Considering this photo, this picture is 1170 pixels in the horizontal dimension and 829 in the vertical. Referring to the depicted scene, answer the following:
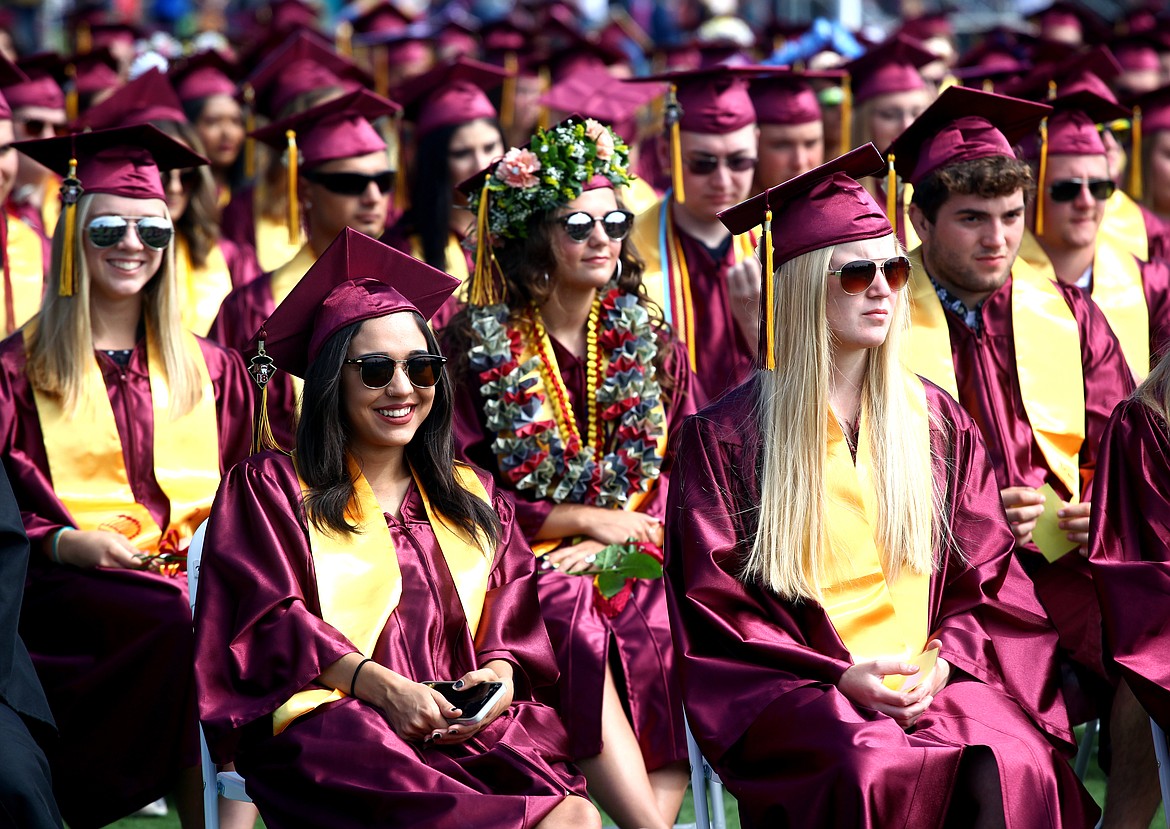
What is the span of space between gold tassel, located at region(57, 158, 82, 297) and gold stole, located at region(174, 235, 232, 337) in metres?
1.54

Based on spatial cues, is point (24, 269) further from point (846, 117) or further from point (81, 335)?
point (846, 117)

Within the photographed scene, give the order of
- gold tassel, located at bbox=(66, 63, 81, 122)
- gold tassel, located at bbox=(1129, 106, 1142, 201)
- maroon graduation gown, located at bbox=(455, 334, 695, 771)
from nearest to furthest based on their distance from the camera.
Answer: maroon graduation gown, located at bbox=(455, 334, 695, 771), gold tassel, located at bbox=(1129, 106, 1142, 201), gold tassel, located at bbox=(66, 63, 81, 122)

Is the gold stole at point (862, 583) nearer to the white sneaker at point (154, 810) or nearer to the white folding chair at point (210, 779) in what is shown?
the white folding chair at point (210, 779)

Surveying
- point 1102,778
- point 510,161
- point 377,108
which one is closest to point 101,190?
point 510,161

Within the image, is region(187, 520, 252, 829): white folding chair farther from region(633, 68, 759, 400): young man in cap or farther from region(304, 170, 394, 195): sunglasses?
region(304, 170, 394, 195): sunglasses

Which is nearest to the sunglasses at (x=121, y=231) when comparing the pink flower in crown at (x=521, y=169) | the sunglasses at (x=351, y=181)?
the pink flower in crown at (x=521, y=169)

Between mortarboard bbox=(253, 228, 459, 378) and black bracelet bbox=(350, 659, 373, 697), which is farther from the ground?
mortarboard bbox=(253, 228, 459, 378)

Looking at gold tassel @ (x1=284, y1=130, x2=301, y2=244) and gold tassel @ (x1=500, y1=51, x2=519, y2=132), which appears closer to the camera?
gold tassel @ (x1=284, y1=130, x2=301, y2=244)

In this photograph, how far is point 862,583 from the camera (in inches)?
144

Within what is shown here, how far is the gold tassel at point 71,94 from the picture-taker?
8383 millimetres

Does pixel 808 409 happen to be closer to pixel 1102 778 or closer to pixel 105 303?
pixel 1102 778

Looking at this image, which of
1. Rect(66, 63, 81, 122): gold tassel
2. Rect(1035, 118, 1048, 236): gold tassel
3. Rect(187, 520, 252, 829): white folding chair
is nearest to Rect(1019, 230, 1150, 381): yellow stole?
Rect(1035, 118, 1048, 236): gold tassel

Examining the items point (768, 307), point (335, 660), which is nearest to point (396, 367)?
point (335, 660)

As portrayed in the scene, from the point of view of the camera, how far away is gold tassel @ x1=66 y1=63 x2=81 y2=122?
838cm
